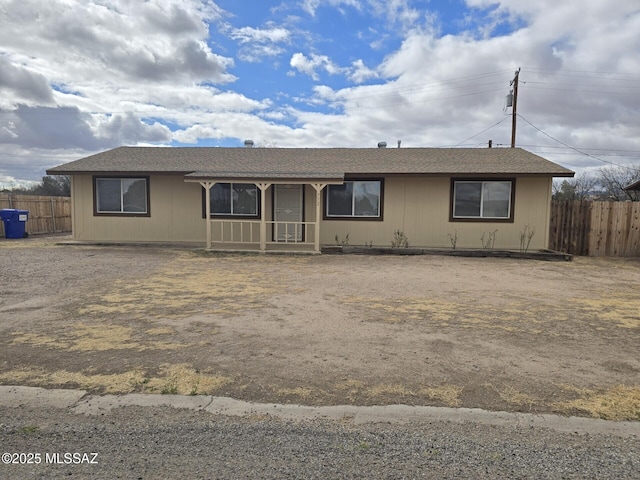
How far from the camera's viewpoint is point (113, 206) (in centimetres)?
1446

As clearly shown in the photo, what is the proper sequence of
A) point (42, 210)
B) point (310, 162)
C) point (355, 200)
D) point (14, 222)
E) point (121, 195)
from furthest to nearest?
point (42, 210)
point (14, 222)
point (310, 162)
point (121, 195)
point (355, 200)

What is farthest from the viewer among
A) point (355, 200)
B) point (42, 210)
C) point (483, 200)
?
point (42, 210)

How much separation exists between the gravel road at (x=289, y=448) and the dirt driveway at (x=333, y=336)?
40 cm

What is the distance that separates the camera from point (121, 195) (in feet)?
47.3

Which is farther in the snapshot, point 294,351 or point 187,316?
A: point 187,316

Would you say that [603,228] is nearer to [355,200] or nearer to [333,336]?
[355,200]

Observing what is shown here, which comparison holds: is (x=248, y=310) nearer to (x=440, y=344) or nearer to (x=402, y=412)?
(x=440, y=344)

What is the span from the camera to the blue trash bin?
1641 centimetres

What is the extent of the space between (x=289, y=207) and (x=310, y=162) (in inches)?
77.7

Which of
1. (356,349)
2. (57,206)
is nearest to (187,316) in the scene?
(356,349)

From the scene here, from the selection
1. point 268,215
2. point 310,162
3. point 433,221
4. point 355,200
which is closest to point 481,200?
point 433,221

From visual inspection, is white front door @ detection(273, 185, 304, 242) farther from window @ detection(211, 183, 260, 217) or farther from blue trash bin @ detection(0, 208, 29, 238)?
blue trash bin @ detection(0, 208, 29, 238)

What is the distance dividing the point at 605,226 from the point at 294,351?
1295cm

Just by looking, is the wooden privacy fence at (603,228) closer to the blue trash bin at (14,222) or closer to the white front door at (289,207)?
the white front door at (289,207)
